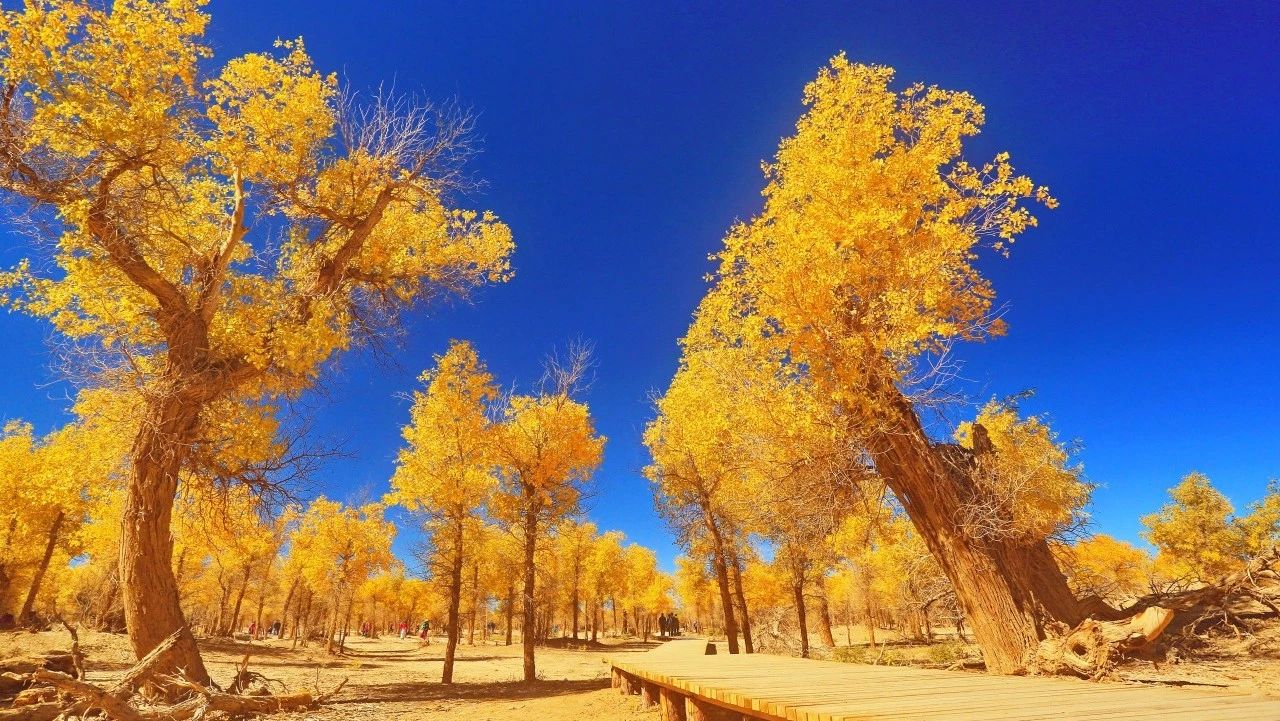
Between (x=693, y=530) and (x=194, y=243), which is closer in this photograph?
(x=194, y=243)

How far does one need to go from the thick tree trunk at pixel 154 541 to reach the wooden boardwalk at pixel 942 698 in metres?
6.87

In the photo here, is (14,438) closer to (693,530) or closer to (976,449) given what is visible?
(693,530)

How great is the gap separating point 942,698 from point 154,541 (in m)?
9.43

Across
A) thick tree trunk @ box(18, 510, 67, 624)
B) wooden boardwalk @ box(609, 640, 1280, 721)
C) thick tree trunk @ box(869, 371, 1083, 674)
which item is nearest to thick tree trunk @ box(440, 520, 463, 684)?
wooden boardwalk @ box(609, 640, 1280, 721)

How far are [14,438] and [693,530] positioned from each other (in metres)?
28.4

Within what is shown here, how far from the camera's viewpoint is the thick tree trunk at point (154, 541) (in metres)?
7.12

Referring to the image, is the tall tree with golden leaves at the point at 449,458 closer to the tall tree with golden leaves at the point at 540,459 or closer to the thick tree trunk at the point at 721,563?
the tall tree with golden leaves at the point at 540,459

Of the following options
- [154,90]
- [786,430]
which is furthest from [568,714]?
[154,90]

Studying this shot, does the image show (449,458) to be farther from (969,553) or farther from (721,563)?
(969,553)

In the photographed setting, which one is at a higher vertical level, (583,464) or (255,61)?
(255,61)

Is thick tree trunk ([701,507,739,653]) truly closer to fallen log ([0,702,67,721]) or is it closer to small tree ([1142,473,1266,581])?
fallen log ([0,702,67,721])

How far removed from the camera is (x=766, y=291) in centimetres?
865

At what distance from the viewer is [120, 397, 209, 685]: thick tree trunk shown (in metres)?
7.12

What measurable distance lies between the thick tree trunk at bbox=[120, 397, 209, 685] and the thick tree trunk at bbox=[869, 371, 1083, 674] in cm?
1013
